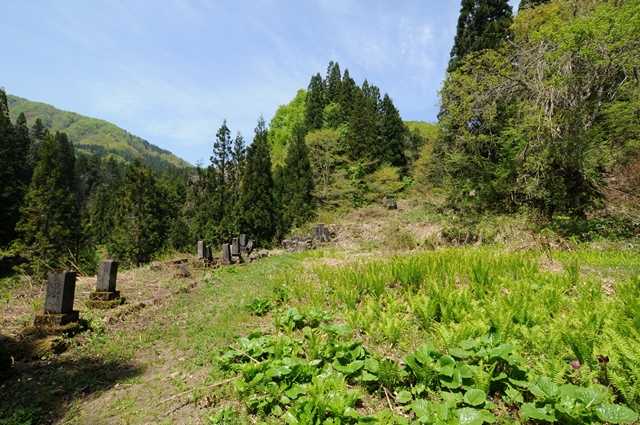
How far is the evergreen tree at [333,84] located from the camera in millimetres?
47062

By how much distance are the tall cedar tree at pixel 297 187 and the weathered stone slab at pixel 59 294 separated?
77.1ft

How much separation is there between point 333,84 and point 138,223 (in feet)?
110

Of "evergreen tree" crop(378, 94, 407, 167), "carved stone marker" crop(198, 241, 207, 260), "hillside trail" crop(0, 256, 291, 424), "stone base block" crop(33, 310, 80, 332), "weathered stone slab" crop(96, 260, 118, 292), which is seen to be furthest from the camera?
"evergreen tree" crop(378, 94, 407, 167)

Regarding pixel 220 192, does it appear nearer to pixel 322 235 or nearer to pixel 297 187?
pixel 297 187

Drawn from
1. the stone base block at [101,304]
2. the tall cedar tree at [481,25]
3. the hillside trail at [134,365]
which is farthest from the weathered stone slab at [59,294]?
the tall cedar tree at [481,25]

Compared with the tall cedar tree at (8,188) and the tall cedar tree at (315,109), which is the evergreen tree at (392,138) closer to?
the tall cedar tree at (315,109)

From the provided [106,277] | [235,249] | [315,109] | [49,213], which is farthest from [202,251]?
[315,109]

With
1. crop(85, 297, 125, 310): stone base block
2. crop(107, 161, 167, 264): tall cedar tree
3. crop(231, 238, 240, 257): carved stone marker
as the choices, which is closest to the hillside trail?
crop(85, 297, 125, 310): stone base block

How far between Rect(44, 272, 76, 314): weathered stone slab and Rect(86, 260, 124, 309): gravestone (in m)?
1.31

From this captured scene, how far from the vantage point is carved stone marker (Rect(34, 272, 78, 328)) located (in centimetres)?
508

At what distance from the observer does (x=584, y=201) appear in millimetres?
10641

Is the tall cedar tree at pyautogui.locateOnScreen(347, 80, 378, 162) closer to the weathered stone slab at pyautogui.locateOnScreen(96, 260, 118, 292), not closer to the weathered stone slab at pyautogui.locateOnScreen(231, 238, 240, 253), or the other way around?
the weathered stone slab at pyautogui.locateOnScreen(231, 238, 240, 253)

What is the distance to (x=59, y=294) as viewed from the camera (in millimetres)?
5191

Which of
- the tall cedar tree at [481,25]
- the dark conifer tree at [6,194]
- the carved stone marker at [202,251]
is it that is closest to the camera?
the carved stone marker at [202,251]
